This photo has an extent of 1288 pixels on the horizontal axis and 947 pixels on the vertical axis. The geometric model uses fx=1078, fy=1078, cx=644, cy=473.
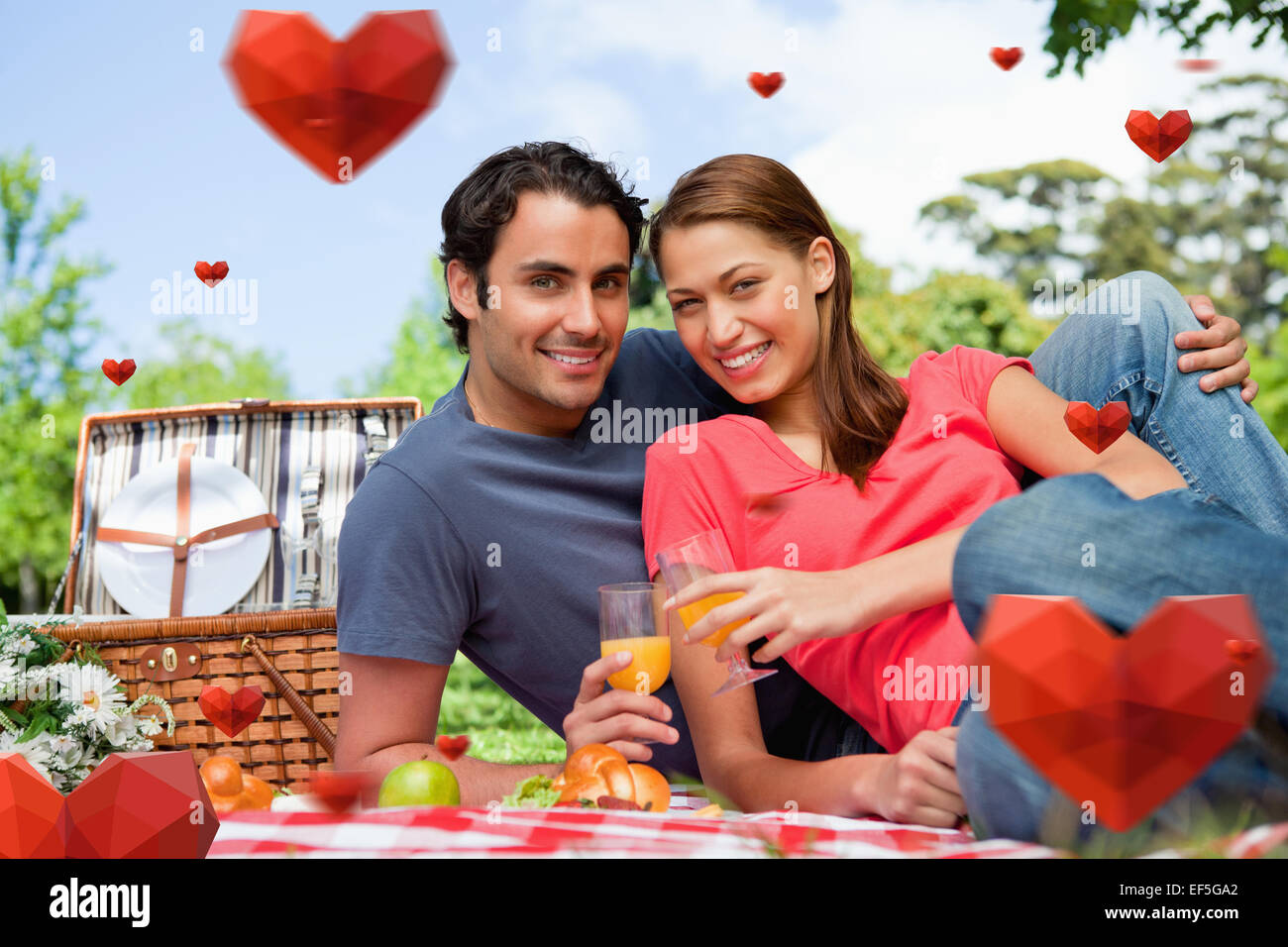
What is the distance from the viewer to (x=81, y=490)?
13.6ft

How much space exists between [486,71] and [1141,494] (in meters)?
1.53

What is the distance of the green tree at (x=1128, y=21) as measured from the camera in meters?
3.61

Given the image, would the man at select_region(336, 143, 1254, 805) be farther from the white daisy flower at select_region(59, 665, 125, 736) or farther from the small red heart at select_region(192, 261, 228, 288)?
the white daisy flower at select_region(59, 665, 125, 736)

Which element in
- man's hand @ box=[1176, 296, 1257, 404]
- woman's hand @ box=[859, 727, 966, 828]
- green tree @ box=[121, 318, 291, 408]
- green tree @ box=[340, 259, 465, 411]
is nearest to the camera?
woman's hand @ box=[859, 727, 966, 828]

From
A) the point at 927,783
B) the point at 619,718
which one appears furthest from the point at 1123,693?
the point at 619,718

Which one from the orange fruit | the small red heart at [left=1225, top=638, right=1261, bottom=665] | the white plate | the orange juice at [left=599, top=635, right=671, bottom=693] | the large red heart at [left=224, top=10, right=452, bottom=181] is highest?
the large red heart at [left=224, top=10, right=452, bottom=181]

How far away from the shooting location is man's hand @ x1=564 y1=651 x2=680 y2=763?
1.83 meters

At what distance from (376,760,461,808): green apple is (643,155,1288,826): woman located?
0.51m

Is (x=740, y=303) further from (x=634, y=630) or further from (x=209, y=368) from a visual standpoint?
(x=209, y=368)

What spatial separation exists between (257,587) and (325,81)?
2679mm

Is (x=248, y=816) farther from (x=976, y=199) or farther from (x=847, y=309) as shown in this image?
(x=976, y=199)

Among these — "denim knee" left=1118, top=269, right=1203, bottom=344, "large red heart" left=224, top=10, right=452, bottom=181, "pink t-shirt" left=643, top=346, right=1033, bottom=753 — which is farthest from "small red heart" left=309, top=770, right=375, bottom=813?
"denim knee" left=1118, top=269, right=1203, bottom=344

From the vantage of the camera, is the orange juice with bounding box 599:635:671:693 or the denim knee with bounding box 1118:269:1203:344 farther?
the denim knee with bounding box 1118:269:1203:344
